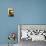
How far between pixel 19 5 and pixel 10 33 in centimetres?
75

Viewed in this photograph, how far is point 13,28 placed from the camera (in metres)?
3.28

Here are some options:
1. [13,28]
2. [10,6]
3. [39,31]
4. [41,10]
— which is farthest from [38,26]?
[10,6]

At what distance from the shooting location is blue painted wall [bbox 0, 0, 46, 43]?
129 inches

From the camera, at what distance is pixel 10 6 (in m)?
3.30

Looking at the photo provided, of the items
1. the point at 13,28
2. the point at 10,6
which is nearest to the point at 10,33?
the point at 13,28

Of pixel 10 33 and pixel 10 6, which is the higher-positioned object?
pixel 10 6

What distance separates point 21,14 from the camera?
3.29 m

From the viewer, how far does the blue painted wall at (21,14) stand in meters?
3.28

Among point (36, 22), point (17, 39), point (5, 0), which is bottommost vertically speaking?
point (17, 39)

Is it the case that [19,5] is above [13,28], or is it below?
above

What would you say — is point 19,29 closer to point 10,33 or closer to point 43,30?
point 10,33

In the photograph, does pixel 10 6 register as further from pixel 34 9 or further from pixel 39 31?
pixel 39 31

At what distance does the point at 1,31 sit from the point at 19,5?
2.65ft

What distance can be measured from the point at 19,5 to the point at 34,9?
398 millimetres
